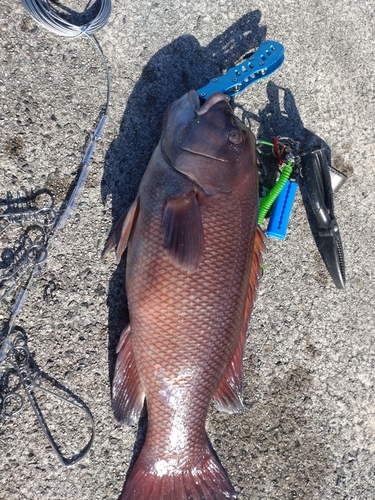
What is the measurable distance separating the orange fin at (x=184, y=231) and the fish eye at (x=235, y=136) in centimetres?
35

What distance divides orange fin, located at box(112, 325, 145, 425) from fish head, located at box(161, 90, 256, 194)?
870 millimetres

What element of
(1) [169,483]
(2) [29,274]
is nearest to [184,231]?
(2) [29,274]

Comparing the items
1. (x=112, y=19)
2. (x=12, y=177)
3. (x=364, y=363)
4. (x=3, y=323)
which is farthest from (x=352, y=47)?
(x=3, y=323)

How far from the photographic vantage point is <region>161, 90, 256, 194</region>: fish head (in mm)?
2104

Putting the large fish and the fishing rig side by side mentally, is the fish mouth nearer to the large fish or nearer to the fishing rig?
the large fish

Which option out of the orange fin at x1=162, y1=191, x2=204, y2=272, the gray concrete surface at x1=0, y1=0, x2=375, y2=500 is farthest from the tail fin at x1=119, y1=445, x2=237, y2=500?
the orange fin at x1=162, y1=191, x2=204, y2=272

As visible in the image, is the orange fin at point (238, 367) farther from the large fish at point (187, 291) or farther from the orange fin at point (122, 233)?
the orange fin at point (122, 233)

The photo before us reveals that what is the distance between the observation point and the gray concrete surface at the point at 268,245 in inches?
88.3

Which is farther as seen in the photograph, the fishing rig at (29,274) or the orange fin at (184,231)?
the fishing rig at (29,274)

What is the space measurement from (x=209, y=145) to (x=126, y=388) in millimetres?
1285

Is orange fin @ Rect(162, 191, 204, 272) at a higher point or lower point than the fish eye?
lower

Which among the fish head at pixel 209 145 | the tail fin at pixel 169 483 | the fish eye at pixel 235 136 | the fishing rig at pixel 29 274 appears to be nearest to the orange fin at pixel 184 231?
the fish head at pixel 209 145

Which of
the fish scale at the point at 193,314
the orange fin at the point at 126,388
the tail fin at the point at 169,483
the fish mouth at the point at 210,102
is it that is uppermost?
the fish mouth at the point at 210,102

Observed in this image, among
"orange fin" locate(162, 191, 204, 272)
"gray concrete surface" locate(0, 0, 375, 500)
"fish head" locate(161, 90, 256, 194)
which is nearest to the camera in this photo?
"orange fin" locate(162, 191, 204, 272)
